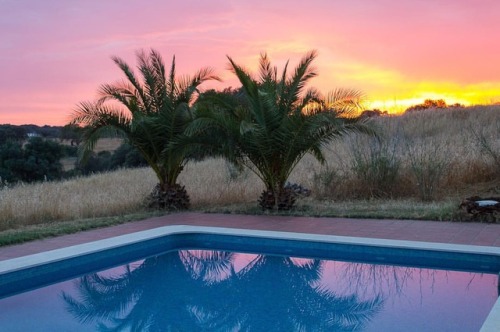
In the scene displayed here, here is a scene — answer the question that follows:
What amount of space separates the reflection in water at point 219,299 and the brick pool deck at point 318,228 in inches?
42.8

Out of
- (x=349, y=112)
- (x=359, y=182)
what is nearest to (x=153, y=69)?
(x=349, y=112)

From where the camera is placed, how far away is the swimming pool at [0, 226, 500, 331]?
5.86 m

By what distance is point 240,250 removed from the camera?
736 cm

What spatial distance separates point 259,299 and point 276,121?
4554 millimetres

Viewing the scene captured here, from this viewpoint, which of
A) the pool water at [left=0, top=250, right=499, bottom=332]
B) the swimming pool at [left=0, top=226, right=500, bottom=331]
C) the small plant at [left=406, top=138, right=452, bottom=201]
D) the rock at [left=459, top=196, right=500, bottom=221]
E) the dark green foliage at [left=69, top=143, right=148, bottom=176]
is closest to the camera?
the pool water at [left=0, top=250, right=499, bottom=332]

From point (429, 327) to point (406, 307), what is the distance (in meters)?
0.63

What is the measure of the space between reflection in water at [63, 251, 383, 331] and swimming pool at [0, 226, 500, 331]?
0.84 feet

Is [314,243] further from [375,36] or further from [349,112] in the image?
[375,36]

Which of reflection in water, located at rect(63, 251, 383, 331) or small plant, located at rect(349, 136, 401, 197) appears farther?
small plant, located at rect(349, 136, 401, 197)

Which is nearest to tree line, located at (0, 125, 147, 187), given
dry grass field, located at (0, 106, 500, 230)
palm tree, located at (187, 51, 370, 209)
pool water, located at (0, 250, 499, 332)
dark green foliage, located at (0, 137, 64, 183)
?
dark green foliage, located at (0, 137, 64, 183)

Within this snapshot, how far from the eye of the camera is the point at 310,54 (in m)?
9.50

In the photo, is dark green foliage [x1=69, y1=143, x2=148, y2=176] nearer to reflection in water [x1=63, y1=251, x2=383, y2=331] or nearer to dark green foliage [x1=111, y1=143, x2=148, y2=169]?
dark green foliage [x1=111, y1=143, x2=148, y2=169]

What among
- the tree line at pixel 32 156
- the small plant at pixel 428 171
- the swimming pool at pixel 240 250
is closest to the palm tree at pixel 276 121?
the swimming pool at pixel 240 250

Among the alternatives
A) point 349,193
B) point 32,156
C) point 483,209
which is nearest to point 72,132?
point 349,193
